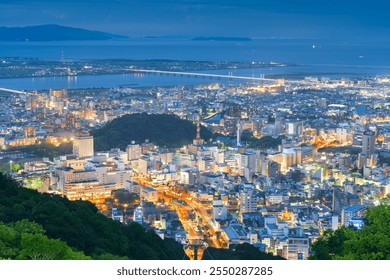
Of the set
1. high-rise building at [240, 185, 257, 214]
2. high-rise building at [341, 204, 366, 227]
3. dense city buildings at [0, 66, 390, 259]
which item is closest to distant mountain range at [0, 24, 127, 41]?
dense city buildings at [0, 66, 390, 259]

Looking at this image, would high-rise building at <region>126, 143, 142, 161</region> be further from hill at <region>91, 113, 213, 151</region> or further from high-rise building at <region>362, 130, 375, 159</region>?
high-rise building at <region>362, 130, 375, 159</region>

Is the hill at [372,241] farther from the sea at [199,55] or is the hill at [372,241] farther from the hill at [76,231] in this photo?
the sea at [199,55]

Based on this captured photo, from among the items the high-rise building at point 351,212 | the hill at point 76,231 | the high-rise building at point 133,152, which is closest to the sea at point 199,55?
the high-rise building at point 133,152

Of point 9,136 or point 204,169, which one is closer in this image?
point 204,169

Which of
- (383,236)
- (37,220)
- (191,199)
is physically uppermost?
(383,236)

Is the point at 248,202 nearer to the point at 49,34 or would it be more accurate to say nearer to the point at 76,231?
the point at 49,34

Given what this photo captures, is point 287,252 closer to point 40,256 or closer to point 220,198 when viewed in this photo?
point 220,198

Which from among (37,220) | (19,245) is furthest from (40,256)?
(37,220)
